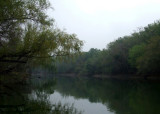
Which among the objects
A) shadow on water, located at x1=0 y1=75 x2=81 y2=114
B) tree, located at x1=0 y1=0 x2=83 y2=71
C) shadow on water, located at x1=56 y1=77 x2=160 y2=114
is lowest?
shadow on water, located at x1=56 y1=77 x2=160 y2=114

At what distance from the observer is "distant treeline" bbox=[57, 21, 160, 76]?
38.5 m

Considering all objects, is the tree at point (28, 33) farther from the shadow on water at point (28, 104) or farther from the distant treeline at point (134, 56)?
the distant treeline at point (134, 56)

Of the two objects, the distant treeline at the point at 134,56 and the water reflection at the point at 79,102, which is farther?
the distant treeline at the point at 134,56

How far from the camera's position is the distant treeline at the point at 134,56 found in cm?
3852

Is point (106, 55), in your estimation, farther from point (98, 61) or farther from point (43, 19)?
point (43, 19)

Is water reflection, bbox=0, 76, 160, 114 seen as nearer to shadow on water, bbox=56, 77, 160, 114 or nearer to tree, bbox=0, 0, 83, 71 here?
shadow on water, bbox=56, 77, 160, 114

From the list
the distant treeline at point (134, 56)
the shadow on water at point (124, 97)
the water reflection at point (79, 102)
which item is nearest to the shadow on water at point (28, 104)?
the water reflection at point (79, 102)

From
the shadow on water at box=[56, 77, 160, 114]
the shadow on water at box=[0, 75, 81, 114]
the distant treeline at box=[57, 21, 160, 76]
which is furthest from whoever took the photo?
the distant treeline at box=[57, 21, 160, 76]

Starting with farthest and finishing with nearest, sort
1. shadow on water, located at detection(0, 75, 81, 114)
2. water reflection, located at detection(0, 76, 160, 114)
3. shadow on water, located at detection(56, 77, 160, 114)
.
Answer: shadow on water, located at detection(56, 77, 160, 114), water reflection, located at detection(0, 76, 160, 114), shadow on water, located at detection(0, 75, 81, 114)

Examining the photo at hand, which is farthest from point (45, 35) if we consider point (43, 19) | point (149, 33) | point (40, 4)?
point (149, 33)

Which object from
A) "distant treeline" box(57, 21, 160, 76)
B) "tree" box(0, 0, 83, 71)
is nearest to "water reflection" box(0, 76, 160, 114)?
"tree" box(0, 0, 83, 71)

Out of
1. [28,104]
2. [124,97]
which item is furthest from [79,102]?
[124,97]

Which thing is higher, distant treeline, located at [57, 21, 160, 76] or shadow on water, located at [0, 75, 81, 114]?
distant treeline, located at [57, 21, 160, 76]

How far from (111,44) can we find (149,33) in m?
15.2
